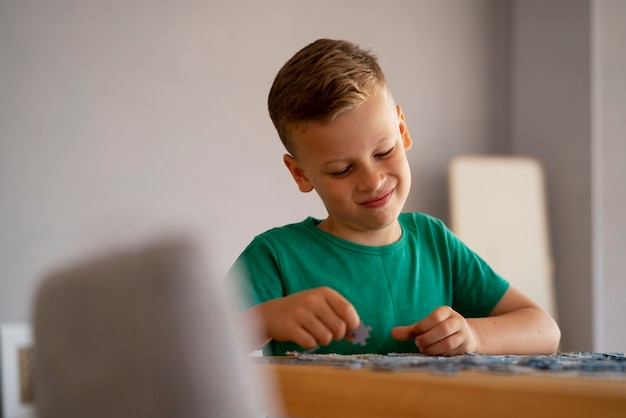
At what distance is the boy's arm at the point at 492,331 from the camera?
99 centimetres

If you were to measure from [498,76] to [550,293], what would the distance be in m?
1.09

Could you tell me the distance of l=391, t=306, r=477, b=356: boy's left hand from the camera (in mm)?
989

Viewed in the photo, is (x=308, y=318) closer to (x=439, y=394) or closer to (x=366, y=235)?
(x=439, y=394)

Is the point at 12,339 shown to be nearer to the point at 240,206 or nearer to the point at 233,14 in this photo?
the point at 240,206

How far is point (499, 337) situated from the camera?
1154mm

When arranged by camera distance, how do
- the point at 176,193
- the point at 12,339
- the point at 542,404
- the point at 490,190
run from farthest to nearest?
1. the point at 490,190
2. the point at 176,193
3. the point at 12,339
4. the point at 542,404

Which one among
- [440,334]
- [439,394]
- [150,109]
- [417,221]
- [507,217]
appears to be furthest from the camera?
[507,217]

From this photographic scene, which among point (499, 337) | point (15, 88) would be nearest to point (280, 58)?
point (15, 88)

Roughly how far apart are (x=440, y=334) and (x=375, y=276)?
1.22ft

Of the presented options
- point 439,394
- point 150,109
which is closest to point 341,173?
point 439,394

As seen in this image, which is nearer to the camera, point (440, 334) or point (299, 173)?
point (440, 334)

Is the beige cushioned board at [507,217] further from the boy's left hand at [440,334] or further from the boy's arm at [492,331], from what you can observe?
the boy's left hand at [440,334]

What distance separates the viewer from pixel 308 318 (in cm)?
85

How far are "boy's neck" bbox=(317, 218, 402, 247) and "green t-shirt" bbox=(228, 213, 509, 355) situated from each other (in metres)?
0.01
